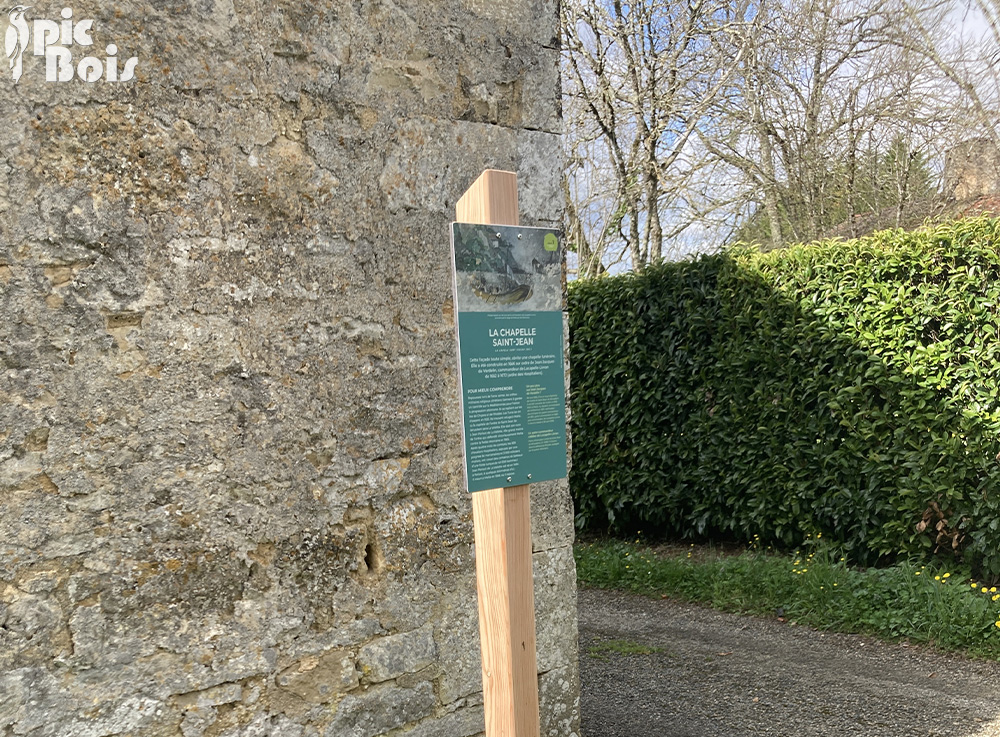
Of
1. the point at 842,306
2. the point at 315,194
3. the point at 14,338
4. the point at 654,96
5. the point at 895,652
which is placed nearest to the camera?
the point at 14,338

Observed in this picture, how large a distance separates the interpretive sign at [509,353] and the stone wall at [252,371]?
678 millimetres

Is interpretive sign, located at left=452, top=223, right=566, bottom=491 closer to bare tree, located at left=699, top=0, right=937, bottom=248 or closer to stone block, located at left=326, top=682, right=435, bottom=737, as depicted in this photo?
stone block, located at left=326, top=682, right=435, bottom=737

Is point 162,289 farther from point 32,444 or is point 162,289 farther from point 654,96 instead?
point 654,96

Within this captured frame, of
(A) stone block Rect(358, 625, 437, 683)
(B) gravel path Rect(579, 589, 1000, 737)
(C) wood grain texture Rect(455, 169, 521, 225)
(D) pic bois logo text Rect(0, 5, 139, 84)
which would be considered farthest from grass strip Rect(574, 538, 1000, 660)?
(D) pic bois logo text Rect(0, 5, 139, 84)

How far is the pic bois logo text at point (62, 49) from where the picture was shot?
2408 millimetres

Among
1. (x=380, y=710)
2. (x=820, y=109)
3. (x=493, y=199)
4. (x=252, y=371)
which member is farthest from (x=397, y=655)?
(x=820, y=109)

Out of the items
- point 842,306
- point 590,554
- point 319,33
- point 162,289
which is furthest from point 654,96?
point 162,289

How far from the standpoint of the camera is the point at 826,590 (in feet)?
18.0

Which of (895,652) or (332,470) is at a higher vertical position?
(332,470)

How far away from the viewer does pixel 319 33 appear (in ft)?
Result: 9.43

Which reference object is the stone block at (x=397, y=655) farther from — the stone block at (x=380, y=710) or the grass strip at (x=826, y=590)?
the grass strip at (x=826, y=590)

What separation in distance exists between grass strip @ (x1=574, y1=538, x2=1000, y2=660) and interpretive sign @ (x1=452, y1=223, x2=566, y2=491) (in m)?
3.34

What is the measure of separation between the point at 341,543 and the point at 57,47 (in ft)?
5.33

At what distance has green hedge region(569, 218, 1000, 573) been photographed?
214 inches
